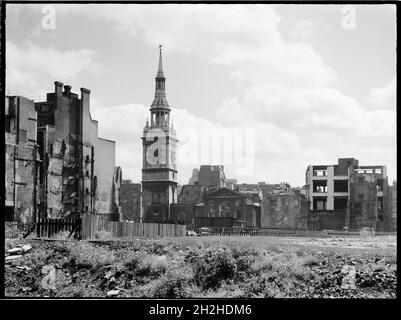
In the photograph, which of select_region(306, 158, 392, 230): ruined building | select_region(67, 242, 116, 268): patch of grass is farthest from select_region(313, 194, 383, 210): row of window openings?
select_region(67, 242, 116, 268): patch of grass

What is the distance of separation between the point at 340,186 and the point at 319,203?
22.3ft

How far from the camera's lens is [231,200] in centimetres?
5478

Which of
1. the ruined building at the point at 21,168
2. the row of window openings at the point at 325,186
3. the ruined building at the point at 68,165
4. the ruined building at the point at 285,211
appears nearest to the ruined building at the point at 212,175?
the ruined building at the point at 68,165

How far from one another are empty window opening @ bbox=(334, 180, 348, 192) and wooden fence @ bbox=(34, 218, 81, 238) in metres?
29.6

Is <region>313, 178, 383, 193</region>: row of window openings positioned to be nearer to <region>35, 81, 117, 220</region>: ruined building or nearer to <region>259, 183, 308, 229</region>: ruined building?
<region>259, 183, 308, 229</region>: ruined building

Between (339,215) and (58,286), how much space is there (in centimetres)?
4195

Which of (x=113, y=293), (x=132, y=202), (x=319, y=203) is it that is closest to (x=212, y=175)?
(x=132, y=202)

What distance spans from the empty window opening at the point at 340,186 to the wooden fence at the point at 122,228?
18729 millimetres

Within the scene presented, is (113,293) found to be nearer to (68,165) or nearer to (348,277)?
(348,277)

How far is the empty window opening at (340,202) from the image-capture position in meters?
52.0

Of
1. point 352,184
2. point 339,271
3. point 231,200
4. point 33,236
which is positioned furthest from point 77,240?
point 231,200

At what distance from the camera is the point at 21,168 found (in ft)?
103

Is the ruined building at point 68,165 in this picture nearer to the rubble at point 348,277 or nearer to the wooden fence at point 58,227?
the wooden fence at point 58,227

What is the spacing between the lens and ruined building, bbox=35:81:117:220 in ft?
97.1
